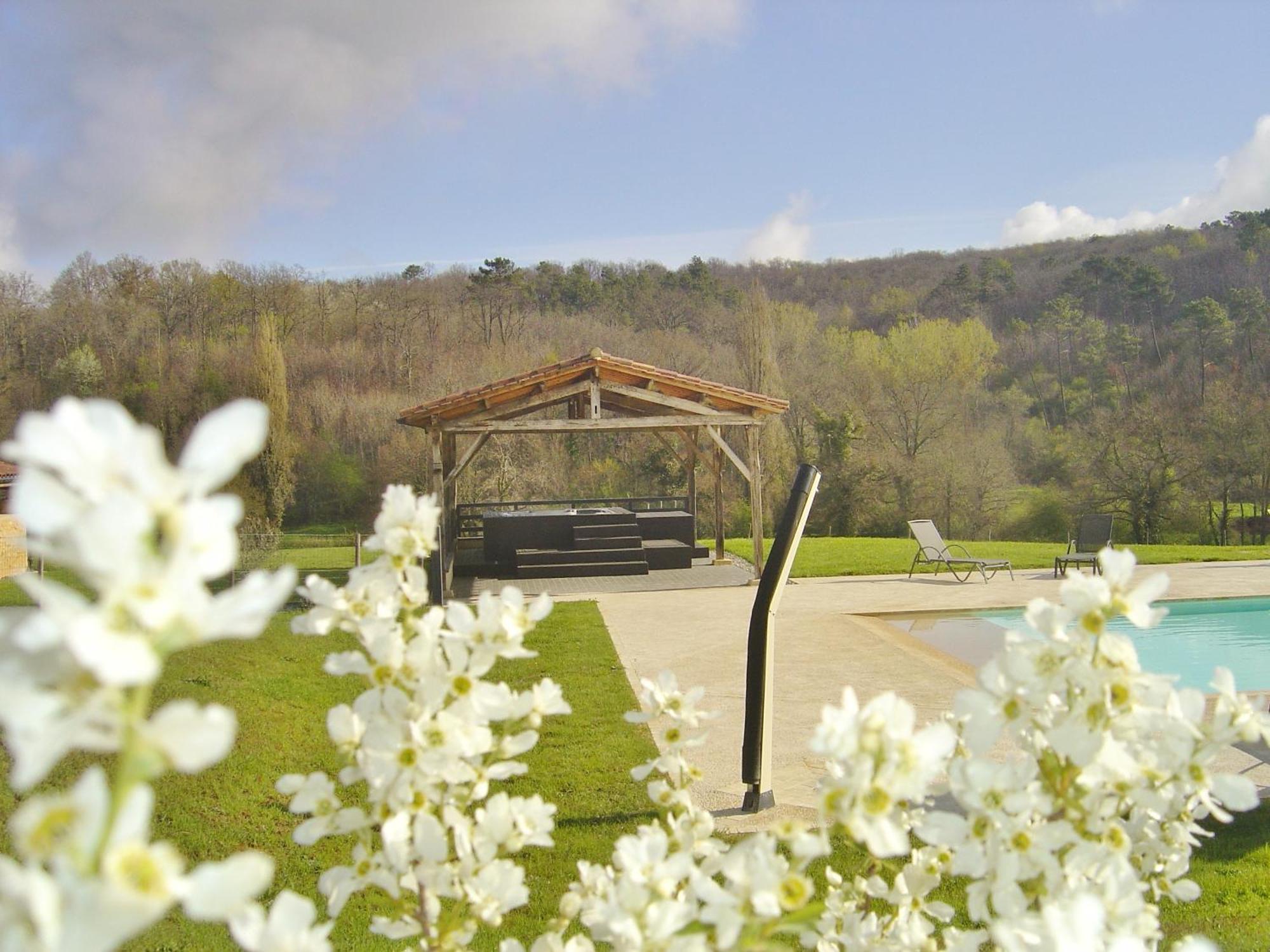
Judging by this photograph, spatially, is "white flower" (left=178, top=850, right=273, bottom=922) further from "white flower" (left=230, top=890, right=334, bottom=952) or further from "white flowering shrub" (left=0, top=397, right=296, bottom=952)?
"white flower" (left=230, top=890, right=334, bottom=952)

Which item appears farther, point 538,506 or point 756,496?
point 538,506

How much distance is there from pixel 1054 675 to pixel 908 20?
48.4 ft

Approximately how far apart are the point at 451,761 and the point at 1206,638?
10234 millimetres

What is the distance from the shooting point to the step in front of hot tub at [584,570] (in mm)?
13375

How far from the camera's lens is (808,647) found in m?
8.33

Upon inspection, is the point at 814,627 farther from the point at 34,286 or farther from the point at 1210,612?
the point at 34,286

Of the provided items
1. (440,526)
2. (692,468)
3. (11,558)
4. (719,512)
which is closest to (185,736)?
(440,526)

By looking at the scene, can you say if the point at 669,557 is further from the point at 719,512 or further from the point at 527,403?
the point at 527,403

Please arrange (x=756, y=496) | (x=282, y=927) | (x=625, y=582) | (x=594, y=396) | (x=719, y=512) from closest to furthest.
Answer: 1. (x=282, y=927)
2. (x=594, y=396)
3. (x=756, y=496)
4. (x=625, y=582)
5. (x=719, y=512)

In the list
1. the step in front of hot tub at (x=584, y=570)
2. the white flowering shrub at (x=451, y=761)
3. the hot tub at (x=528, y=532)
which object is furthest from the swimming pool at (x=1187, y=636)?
the white flowering shrub at (x=451, y=761)

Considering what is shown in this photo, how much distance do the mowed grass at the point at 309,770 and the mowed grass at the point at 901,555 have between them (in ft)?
20.5

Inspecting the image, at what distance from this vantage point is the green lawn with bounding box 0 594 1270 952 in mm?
3418

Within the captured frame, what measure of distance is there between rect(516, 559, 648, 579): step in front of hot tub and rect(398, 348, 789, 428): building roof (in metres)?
2.21

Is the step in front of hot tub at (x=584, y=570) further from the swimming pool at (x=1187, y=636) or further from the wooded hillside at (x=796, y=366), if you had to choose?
the wooded hillside at (x=796, y=366)
